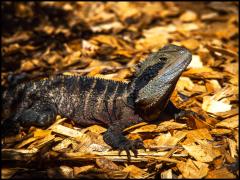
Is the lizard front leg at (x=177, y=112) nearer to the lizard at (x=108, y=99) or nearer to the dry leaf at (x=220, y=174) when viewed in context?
the lizard at (x=108, y=99)

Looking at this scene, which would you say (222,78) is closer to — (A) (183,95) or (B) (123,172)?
(A) (183,95)

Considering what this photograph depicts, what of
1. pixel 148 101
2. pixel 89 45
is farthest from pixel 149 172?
pixel 89 45

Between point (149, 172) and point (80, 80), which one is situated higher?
point (80, 80)

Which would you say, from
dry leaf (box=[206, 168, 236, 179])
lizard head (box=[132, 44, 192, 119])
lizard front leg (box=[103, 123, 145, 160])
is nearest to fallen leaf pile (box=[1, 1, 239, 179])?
dry leaf (box=[206, 168, 236, 179])

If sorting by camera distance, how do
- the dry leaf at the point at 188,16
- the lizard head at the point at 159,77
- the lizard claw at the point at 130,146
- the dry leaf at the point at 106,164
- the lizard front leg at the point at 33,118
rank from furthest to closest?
the dry leaf at the point at 188,16 → the lizard front leg at the point at 33,118 → the lizard head at the point at 159,77 → the lizard claw at the point at 130,146 → the dry leaf at the point at 106,164

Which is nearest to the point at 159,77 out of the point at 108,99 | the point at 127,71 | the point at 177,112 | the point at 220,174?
the point at 177,112

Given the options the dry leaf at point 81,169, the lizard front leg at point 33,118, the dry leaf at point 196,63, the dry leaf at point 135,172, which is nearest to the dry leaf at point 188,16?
the dry leaf at point 196,63

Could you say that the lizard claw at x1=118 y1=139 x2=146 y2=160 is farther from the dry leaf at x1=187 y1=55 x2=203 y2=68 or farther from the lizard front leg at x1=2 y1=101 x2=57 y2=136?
the dry leaf at x1=187 y1=55 x2=203 y2=68
